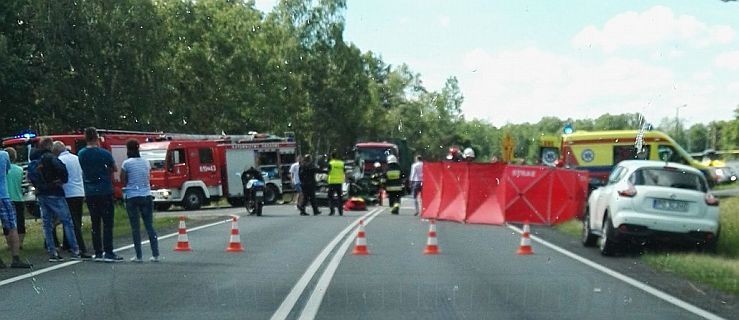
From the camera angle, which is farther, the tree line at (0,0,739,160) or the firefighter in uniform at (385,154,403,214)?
the tree line at (0,0,739,160)

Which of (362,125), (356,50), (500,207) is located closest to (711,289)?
(500,207)

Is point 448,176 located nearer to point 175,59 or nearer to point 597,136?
point 597,136

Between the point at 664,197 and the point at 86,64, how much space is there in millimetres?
43339

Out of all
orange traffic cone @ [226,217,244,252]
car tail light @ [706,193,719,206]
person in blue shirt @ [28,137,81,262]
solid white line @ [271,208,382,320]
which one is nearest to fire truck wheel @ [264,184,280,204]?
solid white line @ [271,208,382,320]

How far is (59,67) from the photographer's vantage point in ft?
177

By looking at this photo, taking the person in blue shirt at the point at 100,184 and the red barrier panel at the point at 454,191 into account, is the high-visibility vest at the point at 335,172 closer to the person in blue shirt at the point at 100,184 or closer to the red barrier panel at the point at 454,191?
the red barrier panel at the point at 454,191

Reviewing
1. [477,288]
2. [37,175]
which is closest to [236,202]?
[37,175]

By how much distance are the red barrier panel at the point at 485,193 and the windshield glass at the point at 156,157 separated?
591 inches

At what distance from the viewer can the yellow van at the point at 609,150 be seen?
1375 inches

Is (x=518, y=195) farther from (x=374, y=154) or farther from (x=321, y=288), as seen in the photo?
(x=374, y=154)

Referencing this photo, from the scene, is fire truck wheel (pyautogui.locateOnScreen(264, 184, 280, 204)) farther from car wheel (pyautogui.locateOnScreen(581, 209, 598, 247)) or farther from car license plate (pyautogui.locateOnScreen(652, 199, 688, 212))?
car license plate (pyautogui.locateOnScreen(652, 199, 688, 212))

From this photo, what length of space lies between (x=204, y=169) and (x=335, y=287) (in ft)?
94.3

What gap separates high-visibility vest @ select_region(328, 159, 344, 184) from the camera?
99.8ft

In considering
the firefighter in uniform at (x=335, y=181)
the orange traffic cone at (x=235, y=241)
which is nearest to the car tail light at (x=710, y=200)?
the orange traffic cone at (x=235, y=241)
